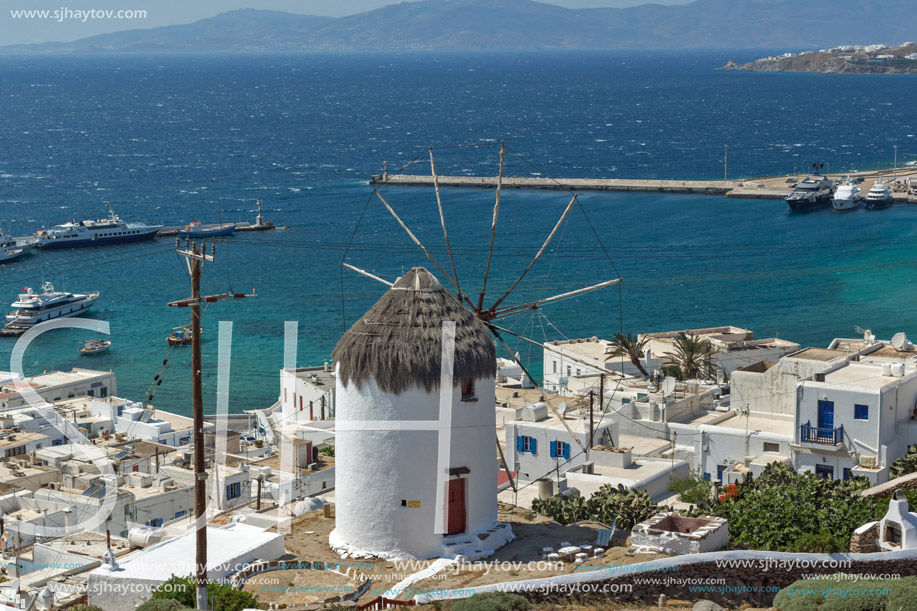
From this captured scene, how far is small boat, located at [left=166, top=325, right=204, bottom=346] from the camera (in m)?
80.3

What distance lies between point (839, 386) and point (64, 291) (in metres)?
82.1

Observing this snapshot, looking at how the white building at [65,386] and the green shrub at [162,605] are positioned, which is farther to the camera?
the white building at [65,386]

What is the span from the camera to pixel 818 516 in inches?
919

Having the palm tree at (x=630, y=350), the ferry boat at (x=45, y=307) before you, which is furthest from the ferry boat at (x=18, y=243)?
the palm tree at (x=630, y=350)

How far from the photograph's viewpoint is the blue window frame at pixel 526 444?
125ft

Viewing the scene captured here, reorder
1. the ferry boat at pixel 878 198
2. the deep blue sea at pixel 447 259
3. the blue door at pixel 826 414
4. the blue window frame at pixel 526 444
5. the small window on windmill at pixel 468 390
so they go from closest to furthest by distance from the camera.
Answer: the small window on windmill at pixel 468 390, the blue door at pixel 826 414, the blue window frame at pixel 526 444, the deep blue sea at pixel 447 259, the ferry boat at pixel 878 198

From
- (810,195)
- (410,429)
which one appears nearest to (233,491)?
(410,429)

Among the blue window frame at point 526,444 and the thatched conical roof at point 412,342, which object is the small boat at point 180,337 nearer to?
the blue window frame at point 526,444

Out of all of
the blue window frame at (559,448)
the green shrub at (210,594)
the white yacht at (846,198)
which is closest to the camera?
the green shrub at (210,594)

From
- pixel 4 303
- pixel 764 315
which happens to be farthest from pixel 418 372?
pixel 4 303

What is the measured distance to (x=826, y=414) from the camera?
34.2 meters

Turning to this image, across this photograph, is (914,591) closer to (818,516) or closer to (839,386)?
(818,516)

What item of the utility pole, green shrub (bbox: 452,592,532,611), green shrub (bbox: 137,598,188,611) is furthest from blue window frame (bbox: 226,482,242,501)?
green shrub (bbox: 452,592,532,611)

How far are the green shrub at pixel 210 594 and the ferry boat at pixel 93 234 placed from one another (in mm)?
109784
